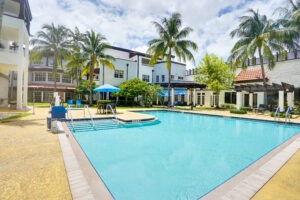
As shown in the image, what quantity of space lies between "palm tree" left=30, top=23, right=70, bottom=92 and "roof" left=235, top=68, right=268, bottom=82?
2811cm

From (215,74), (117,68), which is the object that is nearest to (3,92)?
(117,68)

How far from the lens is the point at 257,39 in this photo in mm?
20688

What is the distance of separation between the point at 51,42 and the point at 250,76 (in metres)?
31.3

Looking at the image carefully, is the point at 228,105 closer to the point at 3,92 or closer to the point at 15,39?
the point at 15,39

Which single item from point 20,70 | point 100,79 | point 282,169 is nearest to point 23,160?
point 282,169

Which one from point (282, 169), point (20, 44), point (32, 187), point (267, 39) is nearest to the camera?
point (32, 187)

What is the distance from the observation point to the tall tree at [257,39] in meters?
20.1

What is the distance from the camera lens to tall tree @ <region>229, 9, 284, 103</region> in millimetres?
20125

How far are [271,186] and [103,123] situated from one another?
11.3 meters

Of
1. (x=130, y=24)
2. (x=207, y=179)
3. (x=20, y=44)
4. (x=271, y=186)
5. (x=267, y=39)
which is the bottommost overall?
(x=207, y=179)

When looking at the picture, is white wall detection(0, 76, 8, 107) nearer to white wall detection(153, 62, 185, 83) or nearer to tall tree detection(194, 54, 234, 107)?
tall tree detection(194, 54, 234, 107)

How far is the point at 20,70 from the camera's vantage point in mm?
16344

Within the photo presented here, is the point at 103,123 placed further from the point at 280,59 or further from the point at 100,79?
the point at 280,59

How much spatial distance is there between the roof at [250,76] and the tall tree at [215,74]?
103 inches
